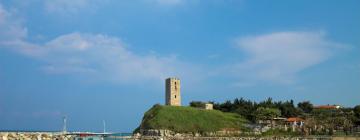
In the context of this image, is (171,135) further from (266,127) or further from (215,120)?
(266,127)

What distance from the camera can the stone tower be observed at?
82312 millimetres

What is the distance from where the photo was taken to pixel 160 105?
76562 mm

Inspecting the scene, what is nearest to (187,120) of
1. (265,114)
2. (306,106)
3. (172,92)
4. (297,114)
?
(172,92)

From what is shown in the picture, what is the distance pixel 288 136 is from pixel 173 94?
26.5 metres

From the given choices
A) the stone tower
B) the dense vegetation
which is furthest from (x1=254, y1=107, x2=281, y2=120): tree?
the stone tower

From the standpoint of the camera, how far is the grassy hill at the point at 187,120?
228 ft

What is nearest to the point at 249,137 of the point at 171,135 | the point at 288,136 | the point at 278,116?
the point at 288,136

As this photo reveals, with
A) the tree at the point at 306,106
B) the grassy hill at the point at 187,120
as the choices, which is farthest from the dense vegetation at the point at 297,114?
the grassy hill at the point at 187,120

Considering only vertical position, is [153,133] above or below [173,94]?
below

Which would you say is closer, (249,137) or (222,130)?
(249,137)

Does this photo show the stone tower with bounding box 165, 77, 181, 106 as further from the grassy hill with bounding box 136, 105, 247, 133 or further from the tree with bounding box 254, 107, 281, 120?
the tree with bounding box 254, 107, 281, 120

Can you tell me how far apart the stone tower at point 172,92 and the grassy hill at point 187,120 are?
558 cm

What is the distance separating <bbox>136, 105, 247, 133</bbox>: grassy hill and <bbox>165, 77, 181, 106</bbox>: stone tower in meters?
Answer: 5.58

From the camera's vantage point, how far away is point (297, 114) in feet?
316
